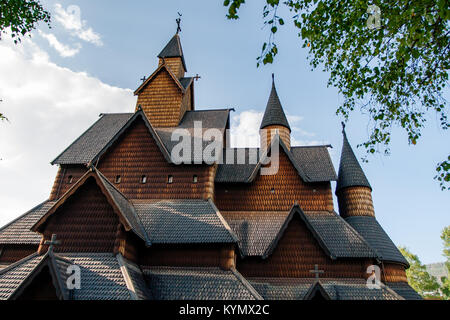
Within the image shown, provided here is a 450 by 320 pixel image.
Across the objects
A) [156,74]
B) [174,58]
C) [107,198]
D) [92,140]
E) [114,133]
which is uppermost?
[174,58]

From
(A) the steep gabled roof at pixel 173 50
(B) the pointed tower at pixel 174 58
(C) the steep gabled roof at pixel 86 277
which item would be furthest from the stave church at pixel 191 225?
(A) the steep gabled roof at pixel 173 50

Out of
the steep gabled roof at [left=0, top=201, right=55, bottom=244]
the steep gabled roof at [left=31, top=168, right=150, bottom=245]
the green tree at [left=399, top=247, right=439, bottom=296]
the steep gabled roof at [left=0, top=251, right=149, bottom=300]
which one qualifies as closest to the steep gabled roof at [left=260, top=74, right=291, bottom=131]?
the steep gabled roof at [left=31, top=168, right=150, bottom=245]

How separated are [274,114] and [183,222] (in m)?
9.62

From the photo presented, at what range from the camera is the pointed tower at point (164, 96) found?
17.7m

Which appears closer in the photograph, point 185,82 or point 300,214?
point 300,214

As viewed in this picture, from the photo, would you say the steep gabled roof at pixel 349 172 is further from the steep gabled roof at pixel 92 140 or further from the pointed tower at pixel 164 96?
the steep gabled roof at pixel 92 140

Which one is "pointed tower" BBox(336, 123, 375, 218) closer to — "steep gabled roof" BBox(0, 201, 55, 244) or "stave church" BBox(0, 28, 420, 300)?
"stave church" BBox(0, 28, 420, 300)

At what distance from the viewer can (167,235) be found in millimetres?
11516

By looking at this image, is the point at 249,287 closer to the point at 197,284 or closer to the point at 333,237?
the point at 197,284

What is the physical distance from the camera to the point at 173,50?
2084 centimetres

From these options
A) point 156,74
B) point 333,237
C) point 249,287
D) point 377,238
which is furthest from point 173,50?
point 377,238
